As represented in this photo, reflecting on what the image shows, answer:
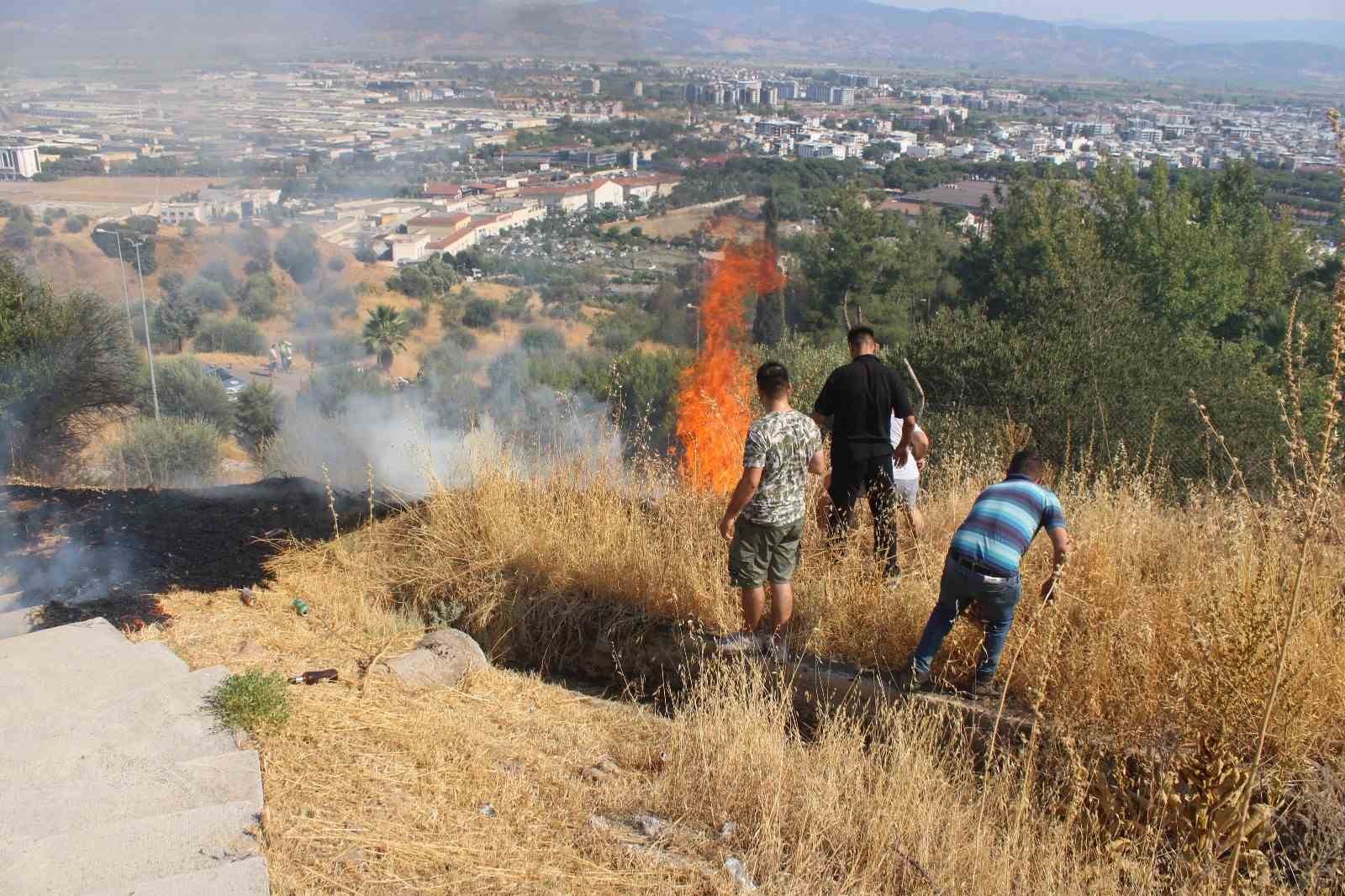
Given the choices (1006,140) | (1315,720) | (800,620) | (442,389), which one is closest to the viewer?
(1315,720)

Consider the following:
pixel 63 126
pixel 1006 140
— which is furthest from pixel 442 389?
pixel 1006 140

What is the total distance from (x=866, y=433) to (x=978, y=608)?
5.05ft

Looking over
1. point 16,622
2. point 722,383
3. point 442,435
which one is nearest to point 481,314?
point 442,435

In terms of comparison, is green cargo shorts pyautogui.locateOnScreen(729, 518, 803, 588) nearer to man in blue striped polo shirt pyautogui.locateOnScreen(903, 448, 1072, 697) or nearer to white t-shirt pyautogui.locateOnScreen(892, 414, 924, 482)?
man in blue striped polo shirt pyautogui.locateOnScreen(903, 448, 1072, 697)

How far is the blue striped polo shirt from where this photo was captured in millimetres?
4121

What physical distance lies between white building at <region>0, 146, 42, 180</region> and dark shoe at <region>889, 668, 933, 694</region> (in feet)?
44.8

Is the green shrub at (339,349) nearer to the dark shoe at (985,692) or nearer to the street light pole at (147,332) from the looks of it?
the street light pole at (147,332)

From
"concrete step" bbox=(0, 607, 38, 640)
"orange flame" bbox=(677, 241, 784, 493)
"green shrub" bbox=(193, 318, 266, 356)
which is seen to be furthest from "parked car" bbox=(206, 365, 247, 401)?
"concrete step" bbox=(0, 607, 38, 640)

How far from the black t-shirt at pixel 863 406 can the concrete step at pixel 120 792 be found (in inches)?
133

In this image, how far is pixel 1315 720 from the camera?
3.66 meters

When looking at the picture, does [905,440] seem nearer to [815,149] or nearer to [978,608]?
[978,608]

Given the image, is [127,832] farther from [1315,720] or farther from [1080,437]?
[1080,437]

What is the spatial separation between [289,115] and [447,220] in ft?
12.0

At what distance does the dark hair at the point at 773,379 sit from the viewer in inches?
190
